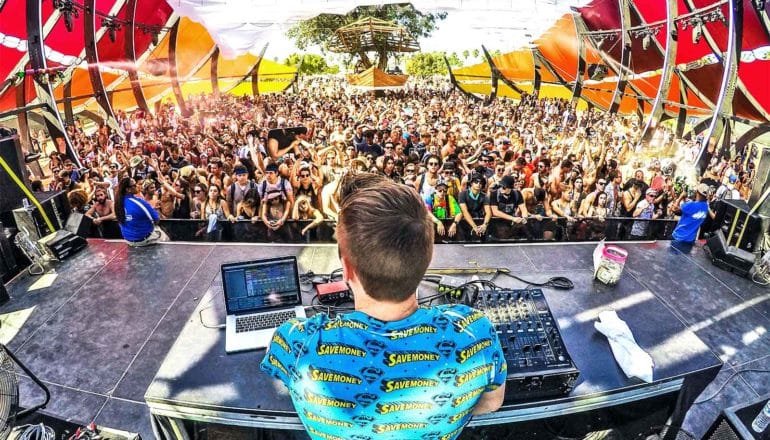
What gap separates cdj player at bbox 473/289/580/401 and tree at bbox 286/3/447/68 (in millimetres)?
17948

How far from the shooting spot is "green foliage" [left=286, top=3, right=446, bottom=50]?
17.4 meters

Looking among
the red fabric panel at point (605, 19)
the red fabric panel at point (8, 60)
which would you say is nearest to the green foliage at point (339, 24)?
the red fabric panel at point (605, 19)

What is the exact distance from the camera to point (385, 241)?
0.86m

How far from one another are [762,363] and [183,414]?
3.15 metres

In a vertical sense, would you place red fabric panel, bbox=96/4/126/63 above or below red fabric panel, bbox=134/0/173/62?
below

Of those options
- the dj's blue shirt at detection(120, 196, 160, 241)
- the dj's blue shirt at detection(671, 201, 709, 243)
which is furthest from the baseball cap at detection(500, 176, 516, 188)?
the dj's blue shirt at detection(120, 196, 160, 241)

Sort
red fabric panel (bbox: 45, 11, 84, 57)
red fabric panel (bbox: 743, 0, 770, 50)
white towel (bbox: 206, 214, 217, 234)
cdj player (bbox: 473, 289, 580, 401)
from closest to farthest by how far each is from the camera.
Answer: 1. cdj player (bbox: 473, 289, 580, 401)
2. white towel (bbox: 206, 214, 217, 234)
3. red fabric panel (bbox: 743, 0, 770, 50)
4. red fabric panel (bbox: 45, 11, 84, 57)

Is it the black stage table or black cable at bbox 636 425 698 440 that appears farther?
black cable at bbox 636 425 698 440

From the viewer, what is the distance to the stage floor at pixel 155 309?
202cm

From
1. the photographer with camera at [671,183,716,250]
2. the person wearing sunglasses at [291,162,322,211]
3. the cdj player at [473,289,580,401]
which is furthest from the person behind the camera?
the person wearing sunglasses at [291,162,322,211]

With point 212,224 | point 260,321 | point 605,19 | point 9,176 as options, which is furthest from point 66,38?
point 605,19

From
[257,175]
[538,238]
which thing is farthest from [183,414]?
[257,175]

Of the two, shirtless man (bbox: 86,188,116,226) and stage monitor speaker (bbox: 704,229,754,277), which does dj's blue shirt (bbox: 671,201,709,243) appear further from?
shirtless man (bbox: 86,188,116,226)

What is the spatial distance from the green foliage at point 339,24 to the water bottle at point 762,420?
18.4 metres
